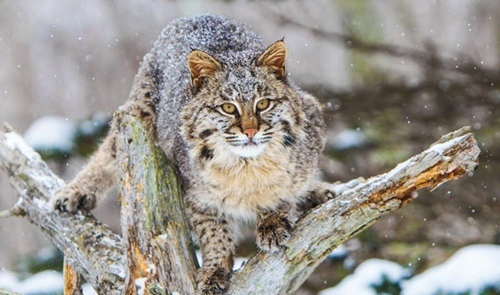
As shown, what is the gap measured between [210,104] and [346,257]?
3.53m

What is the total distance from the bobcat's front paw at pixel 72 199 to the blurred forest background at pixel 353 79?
8.85ft

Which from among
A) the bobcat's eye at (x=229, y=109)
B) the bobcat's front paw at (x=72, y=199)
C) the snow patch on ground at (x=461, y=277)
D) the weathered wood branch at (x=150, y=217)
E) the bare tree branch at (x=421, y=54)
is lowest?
the snow patch on ground at (x=461, y=277)

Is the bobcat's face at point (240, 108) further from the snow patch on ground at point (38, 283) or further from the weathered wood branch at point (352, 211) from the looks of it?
the snow patch on ground at point (38, 283)

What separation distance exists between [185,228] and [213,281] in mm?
337

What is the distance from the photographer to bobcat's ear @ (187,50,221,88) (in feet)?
15.7

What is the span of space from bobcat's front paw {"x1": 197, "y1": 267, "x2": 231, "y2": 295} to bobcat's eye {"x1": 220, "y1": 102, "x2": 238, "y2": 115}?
81cm

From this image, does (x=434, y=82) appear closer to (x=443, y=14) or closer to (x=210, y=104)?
(x=443, y=14)

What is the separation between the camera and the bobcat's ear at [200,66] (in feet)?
15.7

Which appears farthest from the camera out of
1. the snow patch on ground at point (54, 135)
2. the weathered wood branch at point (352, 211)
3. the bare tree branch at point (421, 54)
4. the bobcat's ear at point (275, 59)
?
the snow patch on ground at point (54, 135)

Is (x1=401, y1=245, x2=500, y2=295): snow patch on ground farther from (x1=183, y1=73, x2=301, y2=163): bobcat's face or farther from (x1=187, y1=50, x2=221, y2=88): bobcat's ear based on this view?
(x1=187, y1=50, x2=221, y2=88): bobcat's ear

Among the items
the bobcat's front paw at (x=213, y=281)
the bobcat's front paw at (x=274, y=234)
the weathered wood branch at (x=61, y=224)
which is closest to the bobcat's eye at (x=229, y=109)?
the bobcat's front paw at (x=274, y=234)

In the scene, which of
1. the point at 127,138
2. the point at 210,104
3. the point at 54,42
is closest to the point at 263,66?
the point at 210,104

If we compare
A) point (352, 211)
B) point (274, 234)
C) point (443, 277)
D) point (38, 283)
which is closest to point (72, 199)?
point (274, 234)

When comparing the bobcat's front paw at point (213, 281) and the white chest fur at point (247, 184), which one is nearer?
the bobcat's front paw at point (213, 281)
